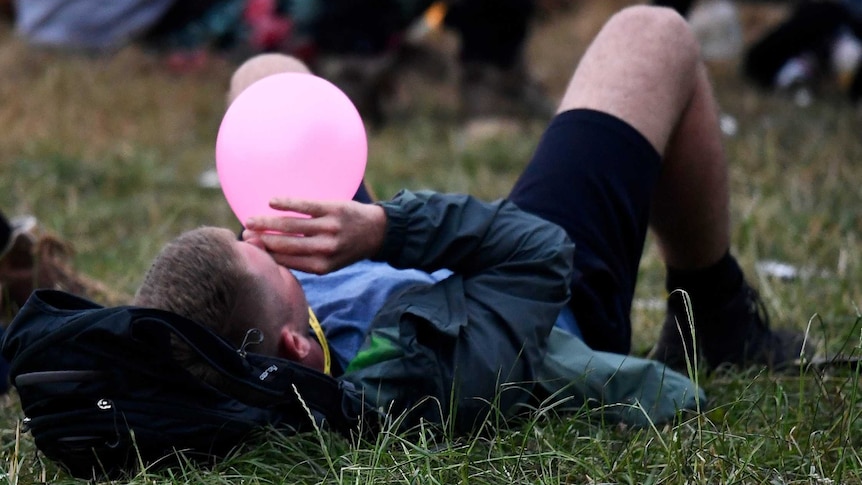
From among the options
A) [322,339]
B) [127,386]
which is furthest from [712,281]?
[127,386]

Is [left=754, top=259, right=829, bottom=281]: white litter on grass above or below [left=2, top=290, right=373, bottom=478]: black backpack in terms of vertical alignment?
below

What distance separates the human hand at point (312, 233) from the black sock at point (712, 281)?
41.6 inches

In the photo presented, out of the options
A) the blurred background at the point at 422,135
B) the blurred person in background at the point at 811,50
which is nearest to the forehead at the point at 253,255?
the blurred background at the point at 422,135

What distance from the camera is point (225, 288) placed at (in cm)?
186

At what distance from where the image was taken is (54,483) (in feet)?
6.02

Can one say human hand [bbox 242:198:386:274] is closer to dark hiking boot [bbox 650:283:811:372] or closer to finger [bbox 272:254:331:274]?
finger [bbox 272:254:331:274]

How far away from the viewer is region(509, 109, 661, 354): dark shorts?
2.34m

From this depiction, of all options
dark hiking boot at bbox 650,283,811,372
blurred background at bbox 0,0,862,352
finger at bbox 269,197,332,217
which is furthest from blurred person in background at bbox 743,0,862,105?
finger at bbox 269,197,332,217

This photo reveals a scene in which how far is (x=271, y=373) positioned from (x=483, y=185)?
305 centimetres

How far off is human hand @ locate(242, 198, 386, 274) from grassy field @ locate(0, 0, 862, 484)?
294 millimetres

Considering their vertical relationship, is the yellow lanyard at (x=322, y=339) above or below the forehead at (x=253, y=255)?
below

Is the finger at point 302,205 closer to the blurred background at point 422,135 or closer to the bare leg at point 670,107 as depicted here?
the bare leg at point 670,107

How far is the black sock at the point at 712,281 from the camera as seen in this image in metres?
2.61

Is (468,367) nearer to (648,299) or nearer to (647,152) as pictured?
(647,152)
